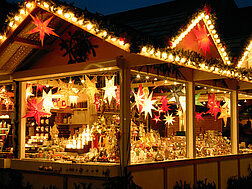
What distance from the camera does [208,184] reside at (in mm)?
9141

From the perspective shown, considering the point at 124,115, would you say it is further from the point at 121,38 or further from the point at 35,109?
the point at 35,109

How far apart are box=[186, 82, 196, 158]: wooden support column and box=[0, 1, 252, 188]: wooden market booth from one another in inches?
1.0

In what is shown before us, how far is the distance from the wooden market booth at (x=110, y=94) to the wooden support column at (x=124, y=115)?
2 centimetres

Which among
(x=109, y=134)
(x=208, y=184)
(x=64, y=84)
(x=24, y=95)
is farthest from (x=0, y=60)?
(x=208, y=184)

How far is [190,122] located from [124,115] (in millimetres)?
2762

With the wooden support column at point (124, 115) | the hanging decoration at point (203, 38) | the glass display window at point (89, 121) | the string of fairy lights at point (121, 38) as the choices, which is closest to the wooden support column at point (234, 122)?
the string of fairy lights at point (121, 38)

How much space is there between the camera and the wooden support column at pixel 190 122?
355 inches

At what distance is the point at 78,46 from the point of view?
7527mm

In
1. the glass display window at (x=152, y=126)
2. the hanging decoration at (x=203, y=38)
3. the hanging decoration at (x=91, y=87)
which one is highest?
the hanging decoration at (x=203, y=38)

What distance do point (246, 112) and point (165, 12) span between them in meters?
8.67

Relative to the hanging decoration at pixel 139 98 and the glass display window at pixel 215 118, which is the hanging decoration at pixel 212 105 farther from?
the hanging decoration at pixel 139 98

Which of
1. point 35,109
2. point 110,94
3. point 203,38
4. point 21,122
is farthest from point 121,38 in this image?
point 21,122

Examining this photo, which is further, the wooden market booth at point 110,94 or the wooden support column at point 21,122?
the wooden support column at point 21,122

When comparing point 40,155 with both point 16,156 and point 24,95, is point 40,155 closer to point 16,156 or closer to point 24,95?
point 16,156
